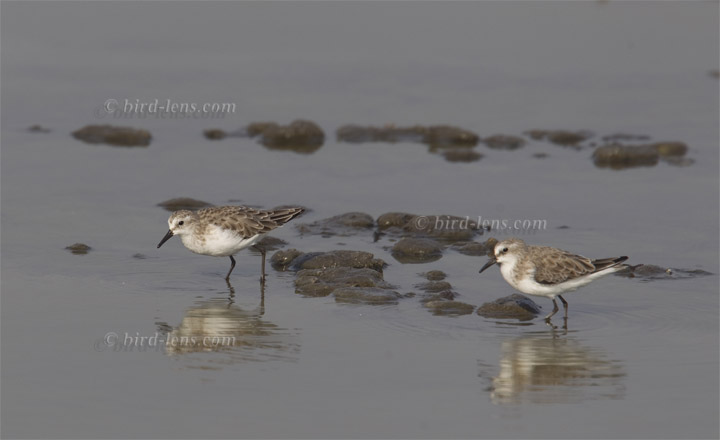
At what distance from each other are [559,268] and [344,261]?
3486 mm

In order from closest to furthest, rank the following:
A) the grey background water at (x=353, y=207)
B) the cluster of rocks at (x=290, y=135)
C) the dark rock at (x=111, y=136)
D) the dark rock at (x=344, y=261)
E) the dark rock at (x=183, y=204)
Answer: the grey background water at (x=353, y=207)
the dark rock at (x=344, y=261)
the dark rock at (x=183, y=204)
the dark rock at (x=111, y=136)
the cluster of rocks at (x=290, y=135)

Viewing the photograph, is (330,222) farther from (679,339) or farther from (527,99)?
(527,99)

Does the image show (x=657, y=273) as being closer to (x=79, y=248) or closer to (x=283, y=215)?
(x=283, y=215)

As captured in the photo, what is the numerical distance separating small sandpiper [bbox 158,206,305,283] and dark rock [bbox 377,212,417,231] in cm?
250

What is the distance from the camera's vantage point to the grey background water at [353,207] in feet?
39.3

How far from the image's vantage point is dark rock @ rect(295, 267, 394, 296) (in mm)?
16094

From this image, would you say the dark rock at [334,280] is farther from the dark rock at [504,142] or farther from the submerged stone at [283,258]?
the dark rock at [504,142]

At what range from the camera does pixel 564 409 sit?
11.9 meters

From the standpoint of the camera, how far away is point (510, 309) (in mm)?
15375

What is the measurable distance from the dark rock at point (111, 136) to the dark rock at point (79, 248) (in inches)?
262

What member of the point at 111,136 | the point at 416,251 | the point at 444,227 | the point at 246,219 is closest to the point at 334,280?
the point at 246,219

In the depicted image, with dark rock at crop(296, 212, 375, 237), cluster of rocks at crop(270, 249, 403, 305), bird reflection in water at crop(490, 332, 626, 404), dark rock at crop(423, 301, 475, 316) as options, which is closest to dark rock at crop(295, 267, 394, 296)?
cluster of rocks at crop(270, 249, 403, 305)

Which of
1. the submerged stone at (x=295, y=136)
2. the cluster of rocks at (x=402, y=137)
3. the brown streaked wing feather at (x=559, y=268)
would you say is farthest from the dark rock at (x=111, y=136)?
the brown streaked wing feather at (x=559, y=268)

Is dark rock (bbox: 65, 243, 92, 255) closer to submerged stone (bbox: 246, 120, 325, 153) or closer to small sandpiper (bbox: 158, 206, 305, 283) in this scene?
small sandpiper (bbox: 158, 206, 305, 283)
